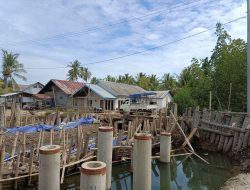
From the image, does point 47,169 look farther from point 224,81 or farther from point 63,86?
point 63,86

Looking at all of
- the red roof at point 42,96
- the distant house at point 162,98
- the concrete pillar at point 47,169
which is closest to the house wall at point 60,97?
the red roof at point 42,96

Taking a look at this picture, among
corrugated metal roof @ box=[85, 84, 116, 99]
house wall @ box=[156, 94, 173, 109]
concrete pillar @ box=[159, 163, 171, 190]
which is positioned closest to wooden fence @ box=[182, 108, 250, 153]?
concrete pillar @ box=[159, 163, 171, 190]

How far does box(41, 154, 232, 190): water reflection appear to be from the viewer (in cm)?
1334

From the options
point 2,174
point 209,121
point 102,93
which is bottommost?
point 2,174

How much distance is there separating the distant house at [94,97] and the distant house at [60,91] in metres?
1.39

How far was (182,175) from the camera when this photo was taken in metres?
15.5

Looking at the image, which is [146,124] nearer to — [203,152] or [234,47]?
[203,152]

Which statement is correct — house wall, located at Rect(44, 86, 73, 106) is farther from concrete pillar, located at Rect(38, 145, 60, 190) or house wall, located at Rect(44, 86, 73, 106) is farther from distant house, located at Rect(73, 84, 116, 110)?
concrete pillar, located at Rect(38, 145, 60, 190)

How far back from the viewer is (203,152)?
19.4 m

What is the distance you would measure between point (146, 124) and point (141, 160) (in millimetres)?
9494

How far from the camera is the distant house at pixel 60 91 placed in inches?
1736

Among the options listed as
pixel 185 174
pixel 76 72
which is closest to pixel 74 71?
pixel 76 72

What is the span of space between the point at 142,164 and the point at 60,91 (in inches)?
1448

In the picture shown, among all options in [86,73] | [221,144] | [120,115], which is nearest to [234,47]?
[120,115]
